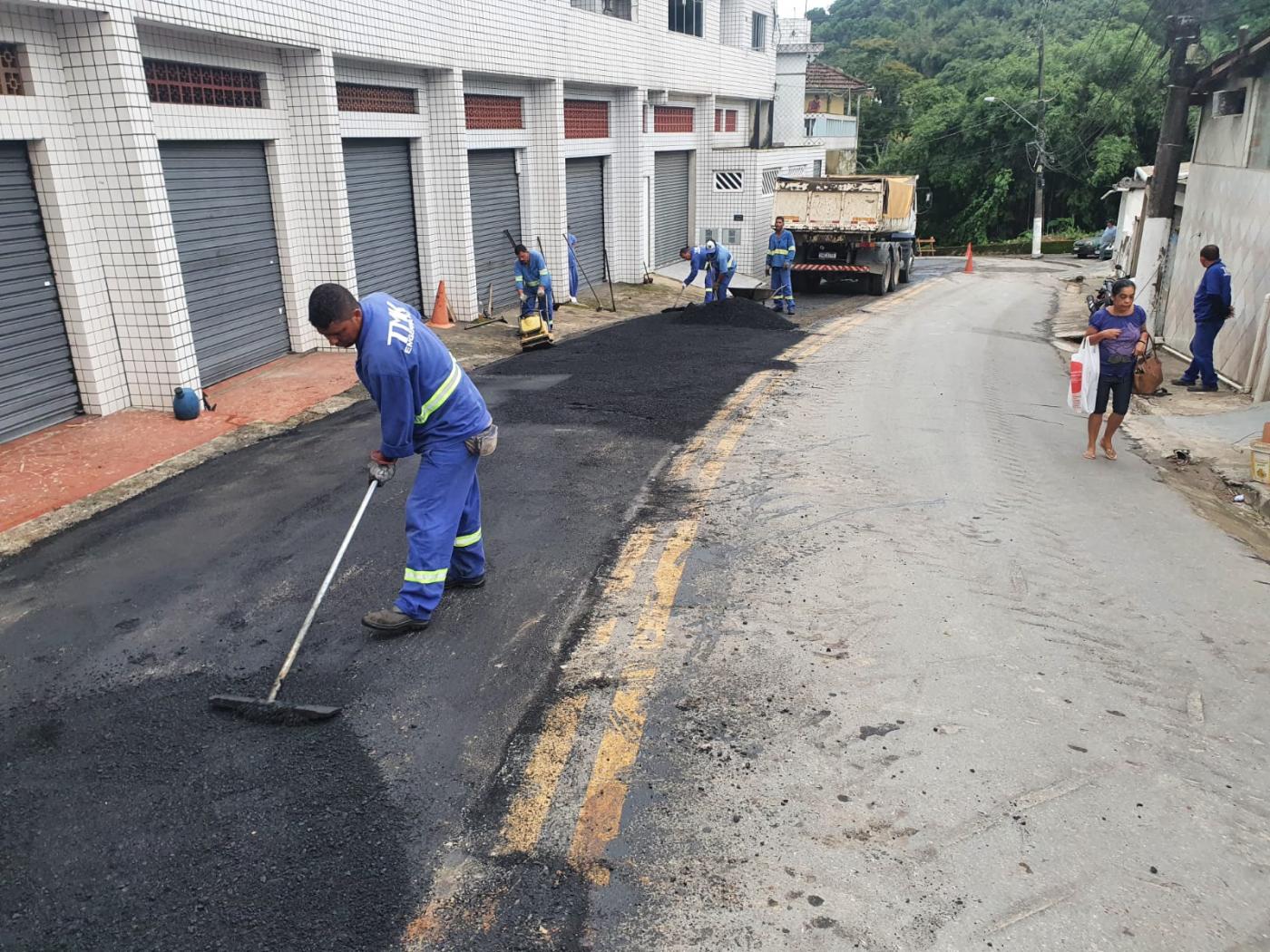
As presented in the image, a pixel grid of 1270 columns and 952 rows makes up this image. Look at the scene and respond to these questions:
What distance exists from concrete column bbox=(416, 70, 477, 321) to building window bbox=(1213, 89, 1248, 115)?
10.7m

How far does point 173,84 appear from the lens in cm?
927

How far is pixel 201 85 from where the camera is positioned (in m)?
9.68

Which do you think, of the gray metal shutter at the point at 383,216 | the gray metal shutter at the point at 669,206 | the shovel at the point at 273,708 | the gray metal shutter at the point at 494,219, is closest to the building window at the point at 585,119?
the gray metal shutter at the point at 494,219

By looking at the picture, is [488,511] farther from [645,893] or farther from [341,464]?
[645,893]

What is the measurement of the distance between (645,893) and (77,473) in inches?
241

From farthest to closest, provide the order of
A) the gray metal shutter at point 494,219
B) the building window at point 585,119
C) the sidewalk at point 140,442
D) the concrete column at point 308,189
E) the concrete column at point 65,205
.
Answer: the building window at point 585,119
the gray metal shutter at point 494,219
the concrete column at point 308,189
the concrete column at point 65,205
the sidewalk at point 140,442

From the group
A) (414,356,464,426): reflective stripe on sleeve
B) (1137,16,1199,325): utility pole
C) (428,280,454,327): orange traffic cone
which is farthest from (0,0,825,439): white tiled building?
(1137,16,1199,325): utility pole

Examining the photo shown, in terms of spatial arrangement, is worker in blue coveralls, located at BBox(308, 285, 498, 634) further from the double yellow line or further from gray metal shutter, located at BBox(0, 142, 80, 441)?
gray metal shutter, located at BBox(0, 142, 80, 441)

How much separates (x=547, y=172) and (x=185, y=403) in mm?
10065

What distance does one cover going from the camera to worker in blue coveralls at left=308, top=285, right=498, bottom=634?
4.65 m

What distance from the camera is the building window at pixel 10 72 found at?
7.44 meters

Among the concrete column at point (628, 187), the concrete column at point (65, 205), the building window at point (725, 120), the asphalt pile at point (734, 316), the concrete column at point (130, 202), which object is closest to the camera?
the concrete column at point (65, 205)

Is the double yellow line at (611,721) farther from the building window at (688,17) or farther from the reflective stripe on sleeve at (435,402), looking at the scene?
the building window at (688,17)

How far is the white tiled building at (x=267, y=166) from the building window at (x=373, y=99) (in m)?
0.03
